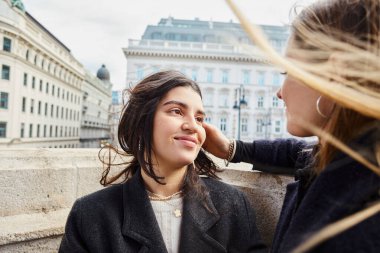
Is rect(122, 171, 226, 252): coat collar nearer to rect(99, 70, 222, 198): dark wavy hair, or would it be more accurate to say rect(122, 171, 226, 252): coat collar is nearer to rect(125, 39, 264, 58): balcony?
rect(99, 70, 222, 198): dark wavy hair

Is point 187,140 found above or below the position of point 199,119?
below

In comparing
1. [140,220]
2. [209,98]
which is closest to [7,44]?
[209,98]

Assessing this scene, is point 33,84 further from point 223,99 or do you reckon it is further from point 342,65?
point 342,65

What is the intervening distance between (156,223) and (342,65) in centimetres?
114

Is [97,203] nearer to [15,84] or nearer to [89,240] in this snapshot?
[89,240]

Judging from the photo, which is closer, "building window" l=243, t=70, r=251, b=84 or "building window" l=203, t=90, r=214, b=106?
"building window" l=203, t=90, r=214, b=106

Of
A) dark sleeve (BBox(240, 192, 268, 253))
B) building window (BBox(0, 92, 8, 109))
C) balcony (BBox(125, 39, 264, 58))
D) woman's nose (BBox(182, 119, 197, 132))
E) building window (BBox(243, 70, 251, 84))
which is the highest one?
balcony (BBox(125, 39, 264, 58))

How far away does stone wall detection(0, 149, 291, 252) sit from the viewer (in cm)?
189

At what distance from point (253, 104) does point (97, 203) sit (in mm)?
49792

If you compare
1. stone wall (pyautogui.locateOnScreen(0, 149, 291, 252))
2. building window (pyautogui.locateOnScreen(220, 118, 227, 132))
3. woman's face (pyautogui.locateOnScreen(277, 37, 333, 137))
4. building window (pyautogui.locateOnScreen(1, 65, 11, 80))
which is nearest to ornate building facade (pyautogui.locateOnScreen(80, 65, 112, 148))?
building window (pyautogui.locateOnScreen(220, 118, 227, 132))

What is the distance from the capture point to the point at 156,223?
1.62 metres

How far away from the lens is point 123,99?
2062 millimetres

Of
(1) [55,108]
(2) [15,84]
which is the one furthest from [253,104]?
(2) [15,84]

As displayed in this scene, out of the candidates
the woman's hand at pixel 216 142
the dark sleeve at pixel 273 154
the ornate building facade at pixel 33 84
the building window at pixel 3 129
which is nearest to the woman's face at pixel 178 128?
the woman's hand at pixel 216 142
